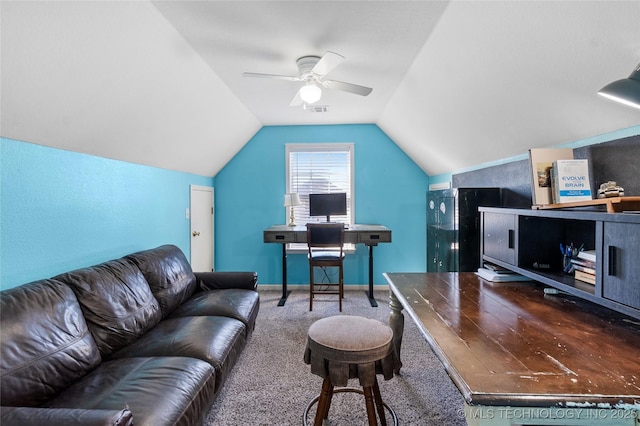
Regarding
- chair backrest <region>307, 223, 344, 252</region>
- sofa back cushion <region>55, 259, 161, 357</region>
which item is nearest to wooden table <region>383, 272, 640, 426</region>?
sofa back cushion <region>55, 259, 161, 357</region>

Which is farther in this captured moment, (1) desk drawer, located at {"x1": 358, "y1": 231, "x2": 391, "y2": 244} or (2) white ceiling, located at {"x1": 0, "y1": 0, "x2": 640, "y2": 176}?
(1) desk drawer, located at {"x1": 358, "y1": 231, "x2": 391, "y2": 244}

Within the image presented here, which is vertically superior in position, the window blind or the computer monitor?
the window blind

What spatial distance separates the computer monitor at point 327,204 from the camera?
4.02 m

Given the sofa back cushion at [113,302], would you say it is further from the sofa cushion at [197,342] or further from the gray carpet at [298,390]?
the gray carpet at [298,390]

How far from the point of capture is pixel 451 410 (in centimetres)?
179

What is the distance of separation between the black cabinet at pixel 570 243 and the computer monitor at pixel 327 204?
209 cm

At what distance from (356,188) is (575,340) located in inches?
130

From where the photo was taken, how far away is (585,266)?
142 cm

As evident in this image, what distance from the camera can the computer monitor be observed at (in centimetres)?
402

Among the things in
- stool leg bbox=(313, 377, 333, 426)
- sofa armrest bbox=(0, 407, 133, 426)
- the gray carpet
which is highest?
sofa armrest bbox=(0, 407, 133, 426)

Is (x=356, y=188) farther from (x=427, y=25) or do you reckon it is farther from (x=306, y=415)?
(x=306, y=415)

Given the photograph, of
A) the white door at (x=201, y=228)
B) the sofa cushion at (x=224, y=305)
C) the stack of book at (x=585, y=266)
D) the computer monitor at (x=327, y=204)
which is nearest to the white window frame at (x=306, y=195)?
the computer monitor at (x=327, y=204)

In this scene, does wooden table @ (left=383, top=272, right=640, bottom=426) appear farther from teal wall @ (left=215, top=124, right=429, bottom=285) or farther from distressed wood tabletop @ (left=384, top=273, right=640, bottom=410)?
teal wall @ (left=215, top=124, right=429, bottom=285)

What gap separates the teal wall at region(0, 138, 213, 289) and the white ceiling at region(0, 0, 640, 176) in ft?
0.37
